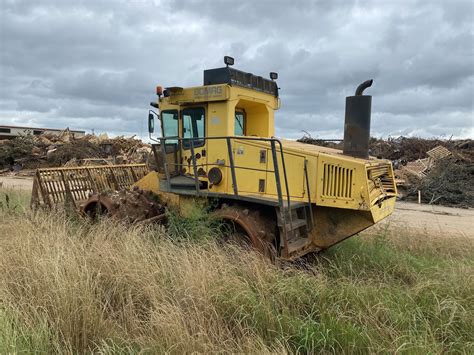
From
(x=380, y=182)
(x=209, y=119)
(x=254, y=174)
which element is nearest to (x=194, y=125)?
(x=209, y=119)

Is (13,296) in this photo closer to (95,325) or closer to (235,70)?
(95,325)

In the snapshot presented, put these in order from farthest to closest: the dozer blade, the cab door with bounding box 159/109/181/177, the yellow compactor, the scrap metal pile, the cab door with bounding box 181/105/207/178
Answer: the scrap metal pile → the dozer blade → the cab door with bounding box 159/109/181/177 → the cab door with bounding box 181/105/207/178 → the yellow compactor

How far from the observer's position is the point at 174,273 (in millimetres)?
4961

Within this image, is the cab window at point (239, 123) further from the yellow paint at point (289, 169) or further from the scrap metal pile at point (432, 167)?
the scrap metal pile at point (432, 167)

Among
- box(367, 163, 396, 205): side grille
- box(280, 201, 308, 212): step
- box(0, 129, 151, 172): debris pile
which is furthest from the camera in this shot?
box(0, 129, 151, 172): debris pile

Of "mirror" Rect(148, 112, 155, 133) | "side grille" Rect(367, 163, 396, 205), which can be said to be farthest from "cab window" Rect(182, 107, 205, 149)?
"side grille" Rect(367, 163, 396, 205)

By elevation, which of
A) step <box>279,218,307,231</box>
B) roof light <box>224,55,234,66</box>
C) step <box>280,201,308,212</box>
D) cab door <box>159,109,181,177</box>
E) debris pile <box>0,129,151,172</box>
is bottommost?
debris pile <box>0,129,151,172</box>

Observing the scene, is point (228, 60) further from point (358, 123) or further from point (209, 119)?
point (358, 123)

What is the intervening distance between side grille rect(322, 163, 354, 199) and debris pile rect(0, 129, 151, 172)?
2055 centimetres

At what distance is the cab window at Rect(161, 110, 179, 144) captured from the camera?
7.68 m

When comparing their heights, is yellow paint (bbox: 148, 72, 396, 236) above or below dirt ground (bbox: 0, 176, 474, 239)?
above

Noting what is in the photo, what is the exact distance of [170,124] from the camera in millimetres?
7773

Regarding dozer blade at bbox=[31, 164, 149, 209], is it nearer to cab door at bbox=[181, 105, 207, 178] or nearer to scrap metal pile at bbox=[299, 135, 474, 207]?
cab door at bbox=[181, 105, 207, 178]

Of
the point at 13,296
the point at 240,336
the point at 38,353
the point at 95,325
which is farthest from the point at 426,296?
the point at 13,296
